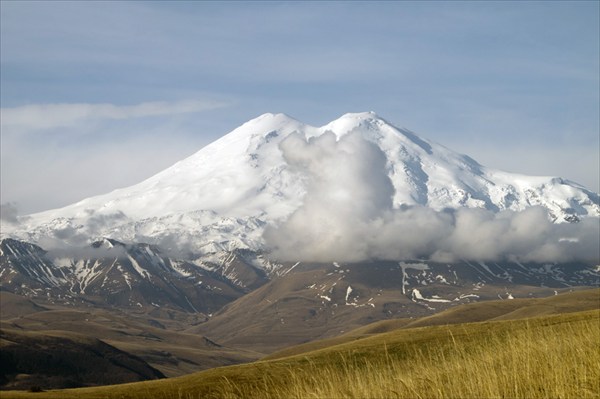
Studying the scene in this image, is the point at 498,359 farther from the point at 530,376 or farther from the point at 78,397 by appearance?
the point at 78,397

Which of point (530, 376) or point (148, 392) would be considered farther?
point (148, 392)

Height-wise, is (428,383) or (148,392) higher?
(428,383)

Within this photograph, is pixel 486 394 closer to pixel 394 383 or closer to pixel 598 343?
pixel 394 383

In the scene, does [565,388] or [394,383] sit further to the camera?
[394,383]

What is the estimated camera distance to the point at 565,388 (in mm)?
16672

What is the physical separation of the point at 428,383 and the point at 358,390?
1569 millimetres

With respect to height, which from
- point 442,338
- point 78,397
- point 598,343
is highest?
point 598,343

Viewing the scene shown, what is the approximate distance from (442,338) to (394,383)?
152 ft

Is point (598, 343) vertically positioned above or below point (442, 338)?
above

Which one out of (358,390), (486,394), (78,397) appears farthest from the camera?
(78,397)

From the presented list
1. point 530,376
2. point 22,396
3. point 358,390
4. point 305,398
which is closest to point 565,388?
point 530,376

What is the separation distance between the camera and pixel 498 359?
19828mm

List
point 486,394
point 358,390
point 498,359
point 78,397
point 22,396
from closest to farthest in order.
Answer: point 486,394, point 358,390, point 498,359, point 22,396, point 78,397

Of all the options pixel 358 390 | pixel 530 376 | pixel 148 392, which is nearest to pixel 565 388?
pixel 530 376
